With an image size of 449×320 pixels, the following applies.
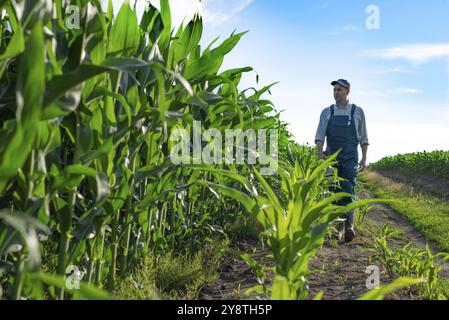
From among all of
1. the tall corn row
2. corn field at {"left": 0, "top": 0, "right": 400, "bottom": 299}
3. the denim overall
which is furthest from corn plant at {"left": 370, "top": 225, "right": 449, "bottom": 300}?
the tall corn row

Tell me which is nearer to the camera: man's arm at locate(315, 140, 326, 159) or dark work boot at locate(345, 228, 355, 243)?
dark work boot at locate(345, 228, 355, 243)

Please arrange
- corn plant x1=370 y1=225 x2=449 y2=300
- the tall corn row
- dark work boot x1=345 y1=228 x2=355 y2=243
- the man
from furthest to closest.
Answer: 1. the man
2. dark work boot x1=345 y1=228 x2=355 y2=243
3. corn plant x1=370 y1=225 x2=449 y2=300
4. the tall corn row

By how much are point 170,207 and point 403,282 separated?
71.4 inches

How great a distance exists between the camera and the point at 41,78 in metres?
1.00

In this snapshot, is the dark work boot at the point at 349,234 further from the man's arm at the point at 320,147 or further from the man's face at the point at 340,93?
the man's face at the point at 340,93

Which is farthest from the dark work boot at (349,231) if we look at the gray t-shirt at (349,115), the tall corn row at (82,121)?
the tall corn row at (82,121)

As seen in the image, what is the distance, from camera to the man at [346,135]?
4672 millimetres

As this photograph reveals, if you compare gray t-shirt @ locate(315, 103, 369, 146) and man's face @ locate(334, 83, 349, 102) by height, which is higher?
man's face @ locate(334, 83, 349, 102)

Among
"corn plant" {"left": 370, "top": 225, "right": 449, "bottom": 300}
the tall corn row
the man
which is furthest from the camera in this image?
the man

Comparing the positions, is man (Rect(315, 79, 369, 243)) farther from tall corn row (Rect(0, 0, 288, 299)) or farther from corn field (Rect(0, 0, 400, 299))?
tall corn row (Rect(0, 0, 288, 299))

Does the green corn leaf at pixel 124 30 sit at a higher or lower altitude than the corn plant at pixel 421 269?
higher

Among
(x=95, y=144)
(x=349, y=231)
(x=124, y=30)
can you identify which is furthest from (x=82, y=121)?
(x=349, y=231)

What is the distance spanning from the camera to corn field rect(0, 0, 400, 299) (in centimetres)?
113
